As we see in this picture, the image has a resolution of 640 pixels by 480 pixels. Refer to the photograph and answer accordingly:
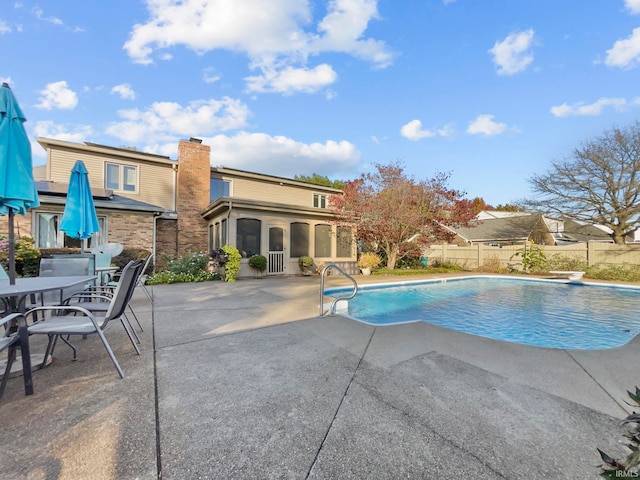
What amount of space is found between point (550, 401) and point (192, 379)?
301 cm

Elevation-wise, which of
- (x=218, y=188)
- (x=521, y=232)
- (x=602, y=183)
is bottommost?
(x=521, y=232)

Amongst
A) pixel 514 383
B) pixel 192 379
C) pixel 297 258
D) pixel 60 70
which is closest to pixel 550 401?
pixel 514 383

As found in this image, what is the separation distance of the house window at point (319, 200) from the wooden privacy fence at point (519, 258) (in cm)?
734

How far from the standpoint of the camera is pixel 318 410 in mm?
2191

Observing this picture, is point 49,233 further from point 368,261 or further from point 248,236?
point 368,261

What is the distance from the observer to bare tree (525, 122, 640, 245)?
16.1 m

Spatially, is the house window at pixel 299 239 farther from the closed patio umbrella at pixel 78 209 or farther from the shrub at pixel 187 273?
the closed patio umbrella at pixel 78 209

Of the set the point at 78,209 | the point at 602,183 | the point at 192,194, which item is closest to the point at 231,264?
the point at 78,209

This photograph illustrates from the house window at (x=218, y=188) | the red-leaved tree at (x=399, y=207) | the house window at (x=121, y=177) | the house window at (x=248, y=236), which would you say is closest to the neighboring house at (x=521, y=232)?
the red-leaved tree at (x=399, y=207)

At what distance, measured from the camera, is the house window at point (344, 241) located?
14312mm

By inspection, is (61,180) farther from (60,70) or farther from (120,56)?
(120,56)

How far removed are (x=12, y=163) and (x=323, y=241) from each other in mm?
11176

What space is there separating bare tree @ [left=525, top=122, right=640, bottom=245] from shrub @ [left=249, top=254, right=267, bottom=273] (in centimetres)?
1856

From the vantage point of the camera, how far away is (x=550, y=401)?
2.35 meters
